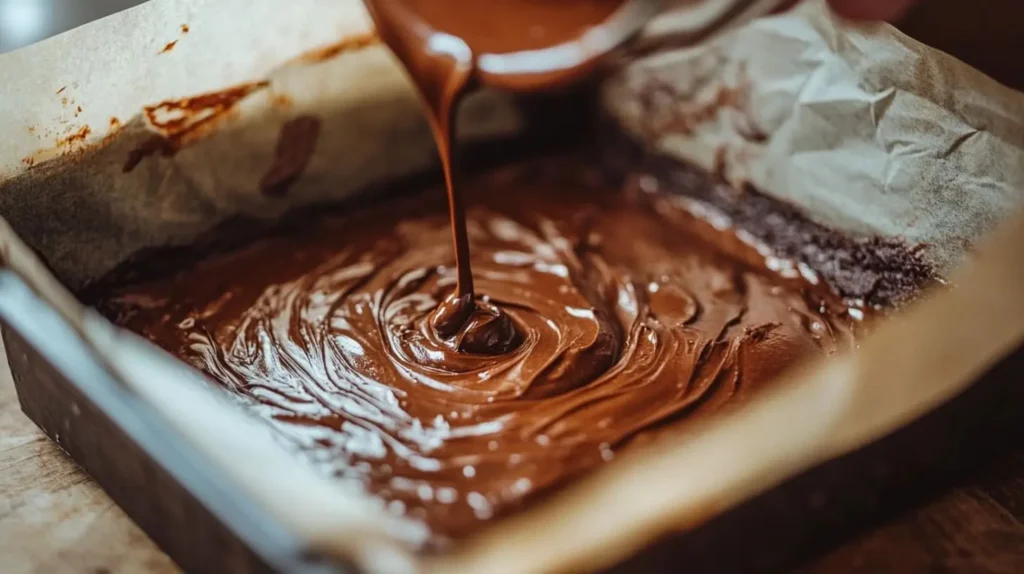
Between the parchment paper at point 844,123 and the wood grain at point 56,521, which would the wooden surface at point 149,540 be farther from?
the parchment paper at point 844,123

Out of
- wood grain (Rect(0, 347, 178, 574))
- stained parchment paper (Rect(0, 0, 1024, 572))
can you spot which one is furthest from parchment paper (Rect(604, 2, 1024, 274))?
wood grain (Rect(0, 347, 178, 574))

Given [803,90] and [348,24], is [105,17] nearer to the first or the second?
[348,24]

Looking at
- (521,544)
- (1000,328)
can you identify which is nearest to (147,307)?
(521,544)

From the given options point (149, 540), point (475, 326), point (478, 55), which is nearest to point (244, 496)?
point (149, 540)

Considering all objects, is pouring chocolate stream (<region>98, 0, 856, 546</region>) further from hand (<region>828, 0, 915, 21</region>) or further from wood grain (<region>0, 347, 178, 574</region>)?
→ hand (<region>828, 0, 915, 21</region>)

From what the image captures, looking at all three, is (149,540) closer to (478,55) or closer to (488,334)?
(488,334)
